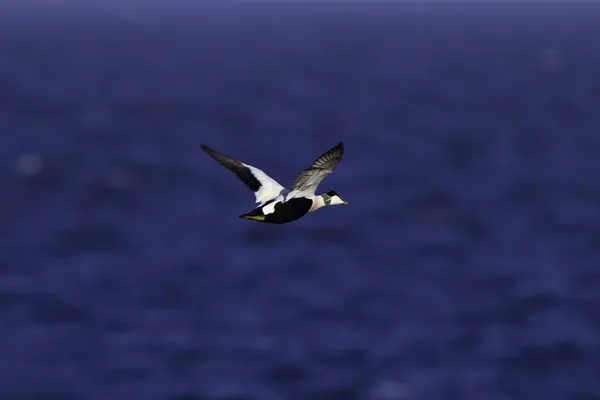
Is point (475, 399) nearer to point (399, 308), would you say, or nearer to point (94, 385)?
point (399, 308)

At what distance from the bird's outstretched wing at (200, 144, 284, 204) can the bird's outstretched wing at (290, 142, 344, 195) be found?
3.99ft

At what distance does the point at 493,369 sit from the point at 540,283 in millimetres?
13998

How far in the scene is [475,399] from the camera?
206ft

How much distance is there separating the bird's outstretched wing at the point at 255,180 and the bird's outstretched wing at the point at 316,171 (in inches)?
47.8

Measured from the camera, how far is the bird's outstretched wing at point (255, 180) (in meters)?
22.2

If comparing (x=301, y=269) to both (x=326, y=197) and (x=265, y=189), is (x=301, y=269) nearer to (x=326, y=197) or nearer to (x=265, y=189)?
(x=265, y=189)

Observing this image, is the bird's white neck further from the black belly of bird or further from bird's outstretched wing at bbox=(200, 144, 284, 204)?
bird's outstretched wing at bbox=(200, 144, 284, 204)

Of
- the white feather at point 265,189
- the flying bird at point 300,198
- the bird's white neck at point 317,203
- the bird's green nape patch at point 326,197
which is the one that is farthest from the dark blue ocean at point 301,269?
the bird's white neck at point 317,203

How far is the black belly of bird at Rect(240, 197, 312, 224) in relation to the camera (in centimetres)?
2053

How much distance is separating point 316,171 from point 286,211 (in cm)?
88

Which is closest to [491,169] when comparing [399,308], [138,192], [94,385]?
[138,192]

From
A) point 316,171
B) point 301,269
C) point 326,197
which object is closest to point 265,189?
point 326,197

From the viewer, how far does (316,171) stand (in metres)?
20.5

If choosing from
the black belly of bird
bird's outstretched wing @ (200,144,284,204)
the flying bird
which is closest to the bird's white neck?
the flying bird
